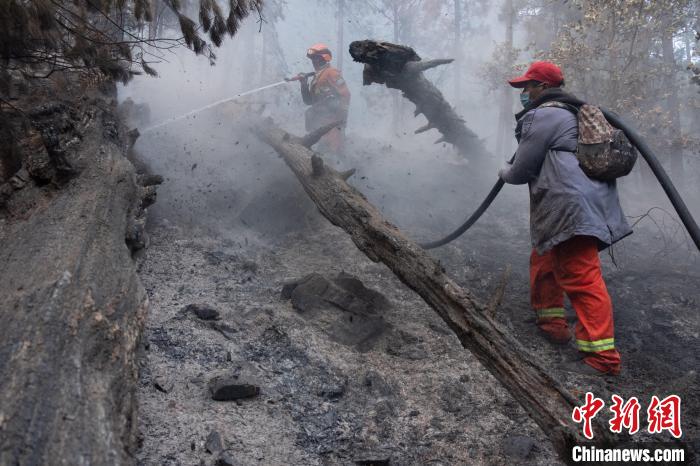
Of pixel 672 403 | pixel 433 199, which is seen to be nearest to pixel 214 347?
pixel 672 403

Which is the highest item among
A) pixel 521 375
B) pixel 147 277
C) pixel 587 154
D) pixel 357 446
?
pixel 587 154

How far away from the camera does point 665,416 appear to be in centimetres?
267

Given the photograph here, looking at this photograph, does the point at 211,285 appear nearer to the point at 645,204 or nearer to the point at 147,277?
the point at 147,277

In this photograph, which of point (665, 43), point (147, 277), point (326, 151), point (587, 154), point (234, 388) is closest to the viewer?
point (234, 388)

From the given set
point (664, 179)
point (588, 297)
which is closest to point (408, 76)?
point (664, 179)

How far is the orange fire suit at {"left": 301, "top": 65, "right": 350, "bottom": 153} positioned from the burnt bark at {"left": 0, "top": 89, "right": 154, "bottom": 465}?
700cm

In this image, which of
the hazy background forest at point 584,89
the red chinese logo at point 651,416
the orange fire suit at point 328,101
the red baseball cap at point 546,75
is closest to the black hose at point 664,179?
the red baseball cap at point 546,75

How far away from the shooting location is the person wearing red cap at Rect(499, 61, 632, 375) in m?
3.21

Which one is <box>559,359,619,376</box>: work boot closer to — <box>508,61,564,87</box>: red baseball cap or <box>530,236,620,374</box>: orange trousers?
<box>530,236,620,374</box>: orange trousers

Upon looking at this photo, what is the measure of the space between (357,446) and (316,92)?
27.7 feet

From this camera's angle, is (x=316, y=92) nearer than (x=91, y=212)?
No

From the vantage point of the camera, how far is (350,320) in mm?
3787

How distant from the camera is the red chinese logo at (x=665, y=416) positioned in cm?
253

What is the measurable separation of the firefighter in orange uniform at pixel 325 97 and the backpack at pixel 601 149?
21.8ft
